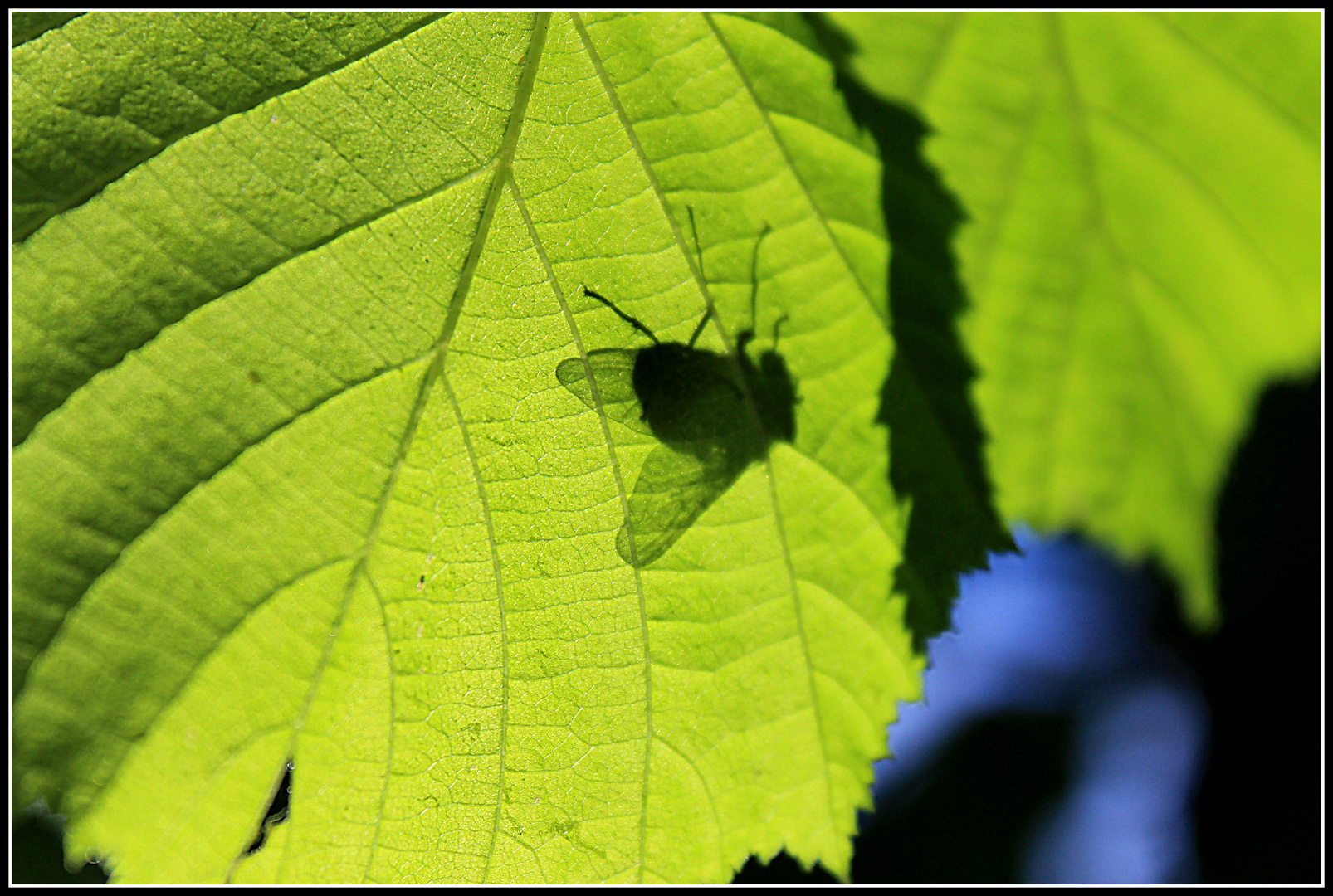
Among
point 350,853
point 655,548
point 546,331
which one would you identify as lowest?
point 350,853

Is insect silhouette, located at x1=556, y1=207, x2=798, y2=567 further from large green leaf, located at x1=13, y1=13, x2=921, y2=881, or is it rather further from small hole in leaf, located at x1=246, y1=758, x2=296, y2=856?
small hole in leaf, located at x1=246, y1=758, x2=296, y2=856

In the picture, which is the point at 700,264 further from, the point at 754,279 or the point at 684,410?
the point at 684,410

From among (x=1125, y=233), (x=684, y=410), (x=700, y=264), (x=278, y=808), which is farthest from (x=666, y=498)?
(x=1125, y=233)

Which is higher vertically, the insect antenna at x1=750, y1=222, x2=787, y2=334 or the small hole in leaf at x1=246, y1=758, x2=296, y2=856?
the insect antenna at x1=750, y1=222, x2=787, y2=334

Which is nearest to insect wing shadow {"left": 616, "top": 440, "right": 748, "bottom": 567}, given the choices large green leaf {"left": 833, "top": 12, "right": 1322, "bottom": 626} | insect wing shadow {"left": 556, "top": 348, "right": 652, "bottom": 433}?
insect wing shadow {"left": 556, "top": 348, "right": 652, "bottom": 433}

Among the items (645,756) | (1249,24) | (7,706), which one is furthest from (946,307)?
(7,706)

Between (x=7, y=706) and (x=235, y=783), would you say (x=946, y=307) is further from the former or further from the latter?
(x=7, y=706)
